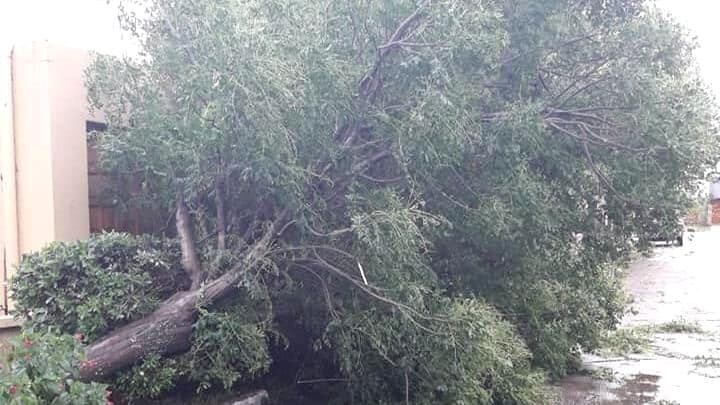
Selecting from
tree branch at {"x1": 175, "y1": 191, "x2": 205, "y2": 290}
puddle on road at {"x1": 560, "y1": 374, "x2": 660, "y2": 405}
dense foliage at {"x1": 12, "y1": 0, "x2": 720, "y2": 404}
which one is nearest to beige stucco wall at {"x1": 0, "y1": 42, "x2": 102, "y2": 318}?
dense foliage at {"x1": 12, "y1": 0, "x2": 720, "y2": 404}

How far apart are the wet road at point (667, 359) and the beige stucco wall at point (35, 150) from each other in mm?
6030

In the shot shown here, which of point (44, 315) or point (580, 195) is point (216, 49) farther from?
point (580, 195)

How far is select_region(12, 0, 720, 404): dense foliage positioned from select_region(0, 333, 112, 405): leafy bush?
145cm

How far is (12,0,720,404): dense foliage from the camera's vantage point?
5699mm

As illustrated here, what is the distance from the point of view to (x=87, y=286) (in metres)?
6.08

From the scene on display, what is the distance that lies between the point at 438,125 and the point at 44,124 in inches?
156

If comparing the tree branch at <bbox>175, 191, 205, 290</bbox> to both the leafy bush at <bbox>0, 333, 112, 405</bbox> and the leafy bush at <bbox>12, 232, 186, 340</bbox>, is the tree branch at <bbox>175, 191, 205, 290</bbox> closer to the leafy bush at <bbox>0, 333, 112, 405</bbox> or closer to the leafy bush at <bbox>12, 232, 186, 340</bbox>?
the leafy bush at <bbox>12, 232, 186, 340</bbox>

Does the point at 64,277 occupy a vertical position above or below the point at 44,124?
below

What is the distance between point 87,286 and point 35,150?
1996 millimetres

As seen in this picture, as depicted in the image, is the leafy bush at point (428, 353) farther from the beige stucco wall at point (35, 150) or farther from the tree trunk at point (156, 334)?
the beige stucco wall at point (35, 150)

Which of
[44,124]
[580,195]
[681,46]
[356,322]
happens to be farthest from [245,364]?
[681,46]

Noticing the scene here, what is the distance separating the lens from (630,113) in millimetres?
6934

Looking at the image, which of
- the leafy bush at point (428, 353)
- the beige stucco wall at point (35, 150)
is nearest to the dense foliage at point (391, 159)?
the leafy bush at point (428, 353)

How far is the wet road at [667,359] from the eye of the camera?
9.10m
